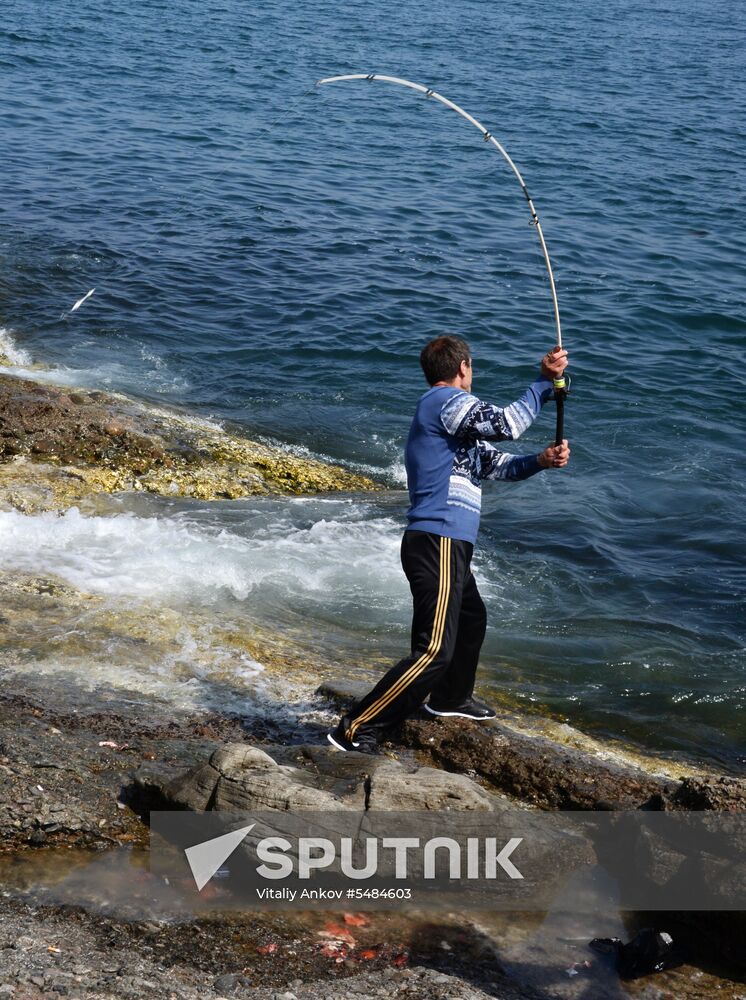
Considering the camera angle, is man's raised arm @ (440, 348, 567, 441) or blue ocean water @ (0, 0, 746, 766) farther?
blue ocean water @ (0, 0, 746, 766)

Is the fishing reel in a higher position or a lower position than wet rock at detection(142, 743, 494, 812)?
higher

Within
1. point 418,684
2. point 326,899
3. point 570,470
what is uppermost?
point 418,684

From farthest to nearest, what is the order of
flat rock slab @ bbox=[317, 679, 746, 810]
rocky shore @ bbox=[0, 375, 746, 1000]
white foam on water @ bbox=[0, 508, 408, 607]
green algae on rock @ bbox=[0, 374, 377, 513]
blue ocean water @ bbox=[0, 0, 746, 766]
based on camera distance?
green algae on rock @ bbox=[0, 374, 377, 513], blue ocean water @ bbox=[0, 0, 746, 766], white foam on water @ bbox=[0, 508, 408, 607], flat rock slab @ bbox=[317, 679, 746, 810], rocky shore @ bbox=[0, 375, 746, 1000]

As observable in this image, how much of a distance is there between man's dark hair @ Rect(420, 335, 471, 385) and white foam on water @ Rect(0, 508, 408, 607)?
3.37 metres

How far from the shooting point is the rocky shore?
443 cm

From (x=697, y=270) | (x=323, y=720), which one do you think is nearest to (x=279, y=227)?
(x=697, y=270)

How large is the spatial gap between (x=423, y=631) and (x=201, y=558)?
3833 mm

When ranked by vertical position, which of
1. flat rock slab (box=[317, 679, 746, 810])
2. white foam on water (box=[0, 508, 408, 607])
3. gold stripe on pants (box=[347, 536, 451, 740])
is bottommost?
white foam on water (box=[0, 508, 408, 607])

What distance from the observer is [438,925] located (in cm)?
494

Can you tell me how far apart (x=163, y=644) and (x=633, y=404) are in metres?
8.71

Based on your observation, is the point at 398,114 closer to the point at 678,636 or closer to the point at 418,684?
the point at 678,636

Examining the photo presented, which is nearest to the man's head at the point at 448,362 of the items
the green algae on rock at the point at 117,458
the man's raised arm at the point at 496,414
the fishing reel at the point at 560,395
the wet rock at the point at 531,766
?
the man's raised arm at the point at 496,414

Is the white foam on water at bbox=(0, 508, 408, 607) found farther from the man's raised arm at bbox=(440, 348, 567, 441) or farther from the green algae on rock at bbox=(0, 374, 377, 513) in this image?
the man's raised arm at bbox=(440, 348, 567, 441)

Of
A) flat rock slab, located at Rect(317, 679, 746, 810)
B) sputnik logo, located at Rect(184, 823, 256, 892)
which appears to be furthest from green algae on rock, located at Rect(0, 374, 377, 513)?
sputnik logo, located at Rect(184, 823, 256, 892)
